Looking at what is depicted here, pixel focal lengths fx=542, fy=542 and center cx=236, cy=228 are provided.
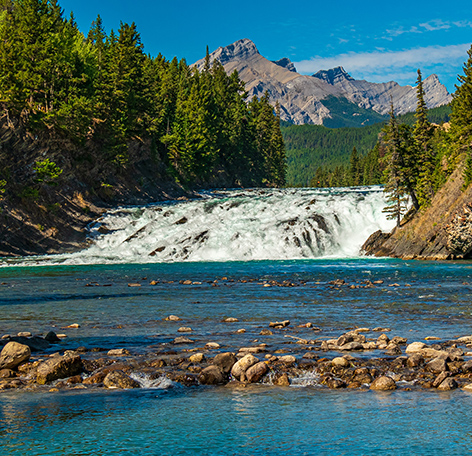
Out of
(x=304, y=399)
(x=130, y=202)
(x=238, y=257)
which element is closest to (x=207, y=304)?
(x=304, y=399)

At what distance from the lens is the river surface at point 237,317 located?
7.68 m

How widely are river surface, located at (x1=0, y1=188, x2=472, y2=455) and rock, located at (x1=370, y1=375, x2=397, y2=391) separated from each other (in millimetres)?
318

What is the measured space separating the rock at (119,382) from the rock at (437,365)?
5764 millimetres

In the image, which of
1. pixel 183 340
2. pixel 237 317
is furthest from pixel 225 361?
pixel 237 317

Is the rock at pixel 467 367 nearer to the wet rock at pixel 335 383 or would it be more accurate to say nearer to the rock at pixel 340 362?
the rock at pixel 340 362

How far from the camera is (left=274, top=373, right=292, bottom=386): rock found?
10418 millimetres

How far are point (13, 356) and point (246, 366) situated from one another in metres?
4.93

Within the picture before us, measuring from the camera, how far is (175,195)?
81.8m

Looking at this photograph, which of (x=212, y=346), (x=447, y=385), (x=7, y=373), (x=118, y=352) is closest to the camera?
(x=447, y=385)

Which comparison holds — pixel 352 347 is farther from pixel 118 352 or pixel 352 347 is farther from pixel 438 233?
pixel 438 233

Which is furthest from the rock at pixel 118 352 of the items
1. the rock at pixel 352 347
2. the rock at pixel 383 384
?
the rock at pixel 383 384

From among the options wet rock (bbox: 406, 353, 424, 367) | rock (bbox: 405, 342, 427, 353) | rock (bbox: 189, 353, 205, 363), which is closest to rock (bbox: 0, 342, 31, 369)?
rock (bbox: 189, 353, 205, 363)

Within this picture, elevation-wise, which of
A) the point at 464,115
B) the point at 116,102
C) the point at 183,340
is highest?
the point at 116,102

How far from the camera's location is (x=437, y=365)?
10781mm
